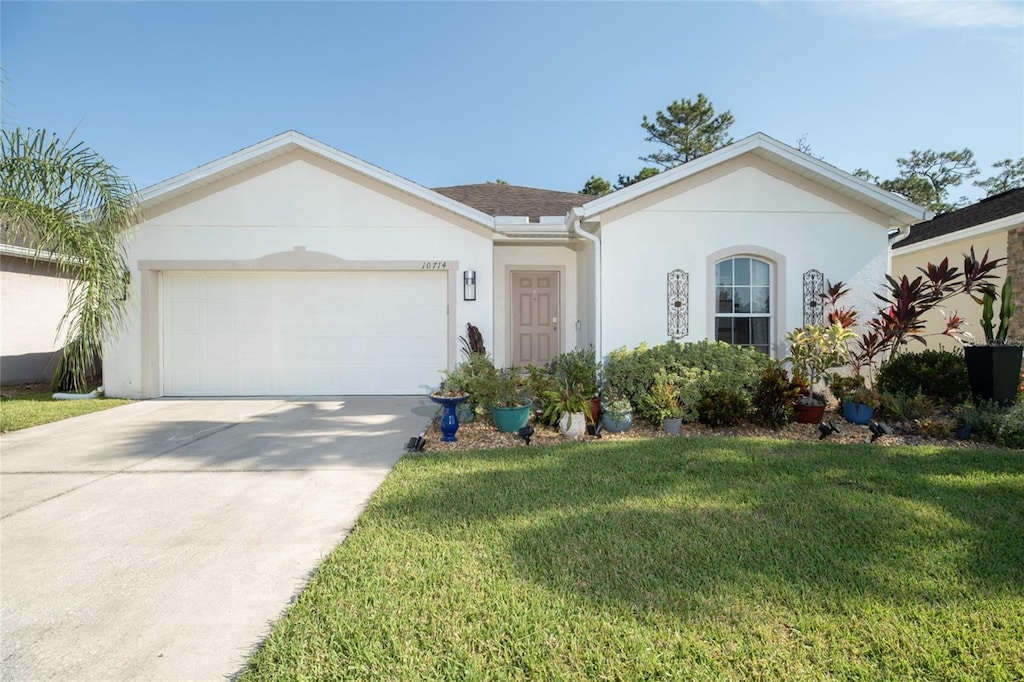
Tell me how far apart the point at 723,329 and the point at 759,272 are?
1.12 meters

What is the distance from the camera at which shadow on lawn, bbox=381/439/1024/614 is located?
2.70m

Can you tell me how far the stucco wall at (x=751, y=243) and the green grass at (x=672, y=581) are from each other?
152 inches

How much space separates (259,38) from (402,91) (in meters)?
3.65

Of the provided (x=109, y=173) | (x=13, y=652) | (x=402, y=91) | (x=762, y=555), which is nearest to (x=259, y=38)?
(x=402, y=91)

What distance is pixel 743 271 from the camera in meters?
8.14

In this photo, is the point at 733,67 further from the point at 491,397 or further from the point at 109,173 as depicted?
the point at 109,173

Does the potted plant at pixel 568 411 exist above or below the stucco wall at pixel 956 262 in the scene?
below

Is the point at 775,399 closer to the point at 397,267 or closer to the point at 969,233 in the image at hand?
the point at 397,267

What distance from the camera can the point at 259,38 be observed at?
9.74 m

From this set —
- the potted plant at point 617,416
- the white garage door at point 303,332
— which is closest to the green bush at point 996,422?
the potted plant at point 617,416

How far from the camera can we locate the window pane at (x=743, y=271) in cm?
813

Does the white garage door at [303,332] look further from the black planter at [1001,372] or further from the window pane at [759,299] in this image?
the black planter at [1001,372]

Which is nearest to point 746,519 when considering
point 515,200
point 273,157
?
point 273,157

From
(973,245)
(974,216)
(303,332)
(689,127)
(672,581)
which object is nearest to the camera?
(672,581)
